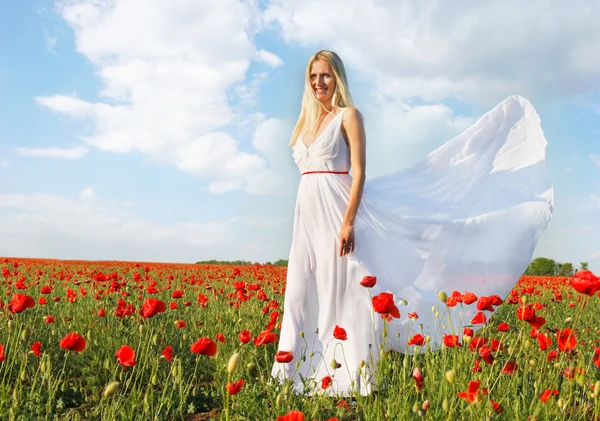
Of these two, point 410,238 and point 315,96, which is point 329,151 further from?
point 410,238

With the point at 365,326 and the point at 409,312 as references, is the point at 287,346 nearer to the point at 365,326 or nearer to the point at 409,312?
the point at 365,326

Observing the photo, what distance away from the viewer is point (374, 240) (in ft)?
12.7

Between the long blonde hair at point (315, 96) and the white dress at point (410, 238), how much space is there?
16cm

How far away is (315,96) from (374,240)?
1.09 meters

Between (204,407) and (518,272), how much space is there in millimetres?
2410

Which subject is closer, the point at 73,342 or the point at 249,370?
the point at 73,342

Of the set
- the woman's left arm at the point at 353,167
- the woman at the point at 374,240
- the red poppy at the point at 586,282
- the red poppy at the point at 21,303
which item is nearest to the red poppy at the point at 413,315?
the woman at the point at 374,240

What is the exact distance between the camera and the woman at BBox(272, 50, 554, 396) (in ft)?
12.1

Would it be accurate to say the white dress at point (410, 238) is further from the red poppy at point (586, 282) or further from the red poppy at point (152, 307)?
the red poppy at point (586, 282)

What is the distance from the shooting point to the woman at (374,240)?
3697mm

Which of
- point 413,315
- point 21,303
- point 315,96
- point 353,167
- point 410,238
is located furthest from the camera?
point 410,238

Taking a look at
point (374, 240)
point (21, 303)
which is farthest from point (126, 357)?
point (374, 240)

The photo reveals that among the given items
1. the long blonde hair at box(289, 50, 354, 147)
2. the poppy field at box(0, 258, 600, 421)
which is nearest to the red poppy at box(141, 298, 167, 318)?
the poppy field at box(0, 258, 600, 421)

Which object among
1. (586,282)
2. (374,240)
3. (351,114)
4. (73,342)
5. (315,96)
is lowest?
(73,342)
